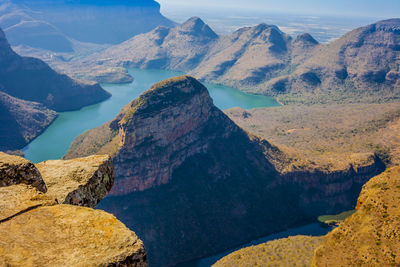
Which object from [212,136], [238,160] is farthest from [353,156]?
[212,136]

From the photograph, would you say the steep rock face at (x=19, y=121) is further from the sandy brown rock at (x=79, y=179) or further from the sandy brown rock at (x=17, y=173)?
the sandy brown rock at (x=17, y=173)

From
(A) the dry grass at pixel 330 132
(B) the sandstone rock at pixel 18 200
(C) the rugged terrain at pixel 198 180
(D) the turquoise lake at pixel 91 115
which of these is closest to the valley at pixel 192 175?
(B) the sandstone rock at pixel 18 200

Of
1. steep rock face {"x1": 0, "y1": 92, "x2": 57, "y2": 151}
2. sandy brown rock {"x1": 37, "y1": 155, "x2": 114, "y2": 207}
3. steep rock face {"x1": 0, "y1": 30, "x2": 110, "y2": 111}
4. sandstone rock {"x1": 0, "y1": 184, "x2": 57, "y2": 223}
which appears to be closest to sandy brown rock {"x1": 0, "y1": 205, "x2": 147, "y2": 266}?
sandstone rock {"x1": 0, "y1": 184, "x2": 57, "y2": 223}

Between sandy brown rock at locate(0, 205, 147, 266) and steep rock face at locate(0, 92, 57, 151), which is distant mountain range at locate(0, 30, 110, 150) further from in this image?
sandy brown rock at locate(0, 205, 147, 266)

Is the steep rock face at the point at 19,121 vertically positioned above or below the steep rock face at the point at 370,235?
below

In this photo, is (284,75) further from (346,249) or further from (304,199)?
(346,249)

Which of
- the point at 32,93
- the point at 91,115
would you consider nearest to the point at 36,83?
the point at 32,93
